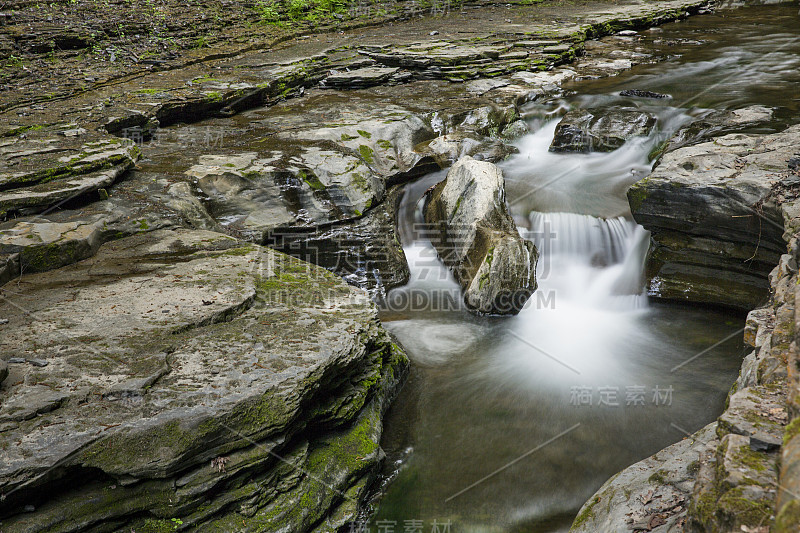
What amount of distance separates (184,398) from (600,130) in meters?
8.55

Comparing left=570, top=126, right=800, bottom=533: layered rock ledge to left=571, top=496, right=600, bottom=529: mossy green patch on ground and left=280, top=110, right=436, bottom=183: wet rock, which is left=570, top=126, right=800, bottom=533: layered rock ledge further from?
left=280, top=110, right=436, bottom=183: wet rock

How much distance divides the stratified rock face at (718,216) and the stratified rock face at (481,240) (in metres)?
1.63

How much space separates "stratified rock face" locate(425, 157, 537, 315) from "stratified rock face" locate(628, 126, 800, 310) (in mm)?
1625

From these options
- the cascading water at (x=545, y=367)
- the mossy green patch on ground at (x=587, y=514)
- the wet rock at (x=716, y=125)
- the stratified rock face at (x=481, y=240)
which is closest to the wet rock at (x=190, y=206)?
the cascading water at (x=545, y=367)

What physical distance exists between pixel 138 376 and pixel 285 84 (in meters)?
8.11

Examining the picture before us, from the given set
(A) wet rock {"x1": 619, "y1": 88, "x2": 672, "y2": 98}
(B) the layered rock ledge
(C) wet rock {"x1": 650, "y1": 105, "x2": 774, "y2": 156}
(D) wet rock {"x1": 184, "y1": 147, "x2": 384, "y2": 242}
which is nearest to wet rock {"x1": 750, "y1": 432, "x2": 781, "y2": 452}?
(B) the layered rock ledge

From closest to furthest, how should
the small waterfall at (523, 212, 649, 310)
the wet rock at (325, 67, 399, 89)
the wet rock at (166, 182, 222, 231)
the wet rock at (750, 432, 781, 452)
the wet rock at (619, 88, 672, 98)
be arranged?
1. the wet rock at (750, 432, 781, 452)
2. the wet rock at (166, 182, 222, 231)
3. the small waterfall at (523, 212, 649, 310)
4. the wet rock at (619, 88, 672, 98)
5. the wet rock at (325, 67, 399, 89)

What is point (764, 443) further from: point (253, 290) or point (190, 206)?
point (190, 206)

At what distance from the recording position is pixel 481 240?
22.4ft

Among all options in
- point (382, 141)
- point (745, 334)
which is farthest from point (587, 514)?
point (382, 141)

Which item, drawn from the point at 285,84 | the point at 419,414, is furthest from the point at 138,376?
the point at 285,84

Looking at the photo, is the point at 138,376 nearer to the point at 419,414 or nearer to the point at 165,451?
the point at 165,451

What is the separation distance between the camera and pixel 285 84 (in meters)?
10.4

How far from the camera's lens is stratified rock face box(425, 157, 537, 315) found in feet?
21.4
